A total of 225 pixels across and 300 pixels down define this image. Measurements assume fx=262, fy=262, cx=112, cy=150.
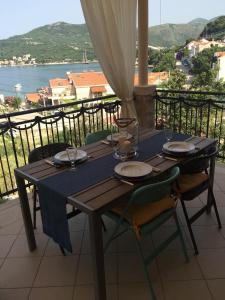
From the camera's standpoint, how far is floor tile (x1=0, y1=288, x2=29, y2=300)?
5.87ft

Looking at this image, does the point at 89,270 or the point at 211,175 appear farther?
the point at 211,175

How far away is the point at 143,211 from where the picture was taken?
1861 millimetres

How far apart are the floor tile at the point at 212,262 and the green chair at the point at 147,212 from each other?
0.14 m

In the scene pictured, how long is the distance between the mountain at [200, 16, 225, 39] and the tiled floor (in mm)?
6041

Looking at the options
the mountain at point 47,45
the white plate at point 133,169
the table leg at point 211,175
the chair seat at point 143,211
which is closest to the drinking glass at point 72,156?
the white plate at point 133,169

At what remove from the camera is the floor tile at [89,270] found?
1892 mm

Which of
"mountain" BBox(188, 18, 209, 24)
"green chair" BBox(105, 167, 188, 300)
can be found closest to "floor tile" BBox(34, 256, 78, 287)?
"green chair" BBox(105, 167, 188, 300)

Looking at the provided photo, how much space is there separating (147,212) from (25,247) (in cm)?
116

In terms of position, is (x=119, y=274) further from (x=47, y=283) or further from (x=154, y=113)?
(x=154, y=113)

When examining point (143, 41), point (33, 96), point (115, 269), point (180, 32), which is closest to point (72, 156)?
point (115, 269)

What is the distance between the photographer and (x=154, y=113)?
4.13m

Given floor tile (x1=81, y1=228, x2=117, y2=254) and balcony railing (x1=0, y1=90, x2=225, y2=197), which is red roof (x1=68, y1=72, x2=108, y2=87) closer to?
balcony railing (x1=0, y1=90, x2=225, y2=197)

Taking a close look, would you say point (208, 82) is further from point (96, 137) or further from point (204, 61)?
point (96, 137)

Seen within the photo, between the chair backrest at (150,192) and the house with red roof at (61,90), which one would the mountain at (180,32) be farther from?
the chair backrest at (150,192)
